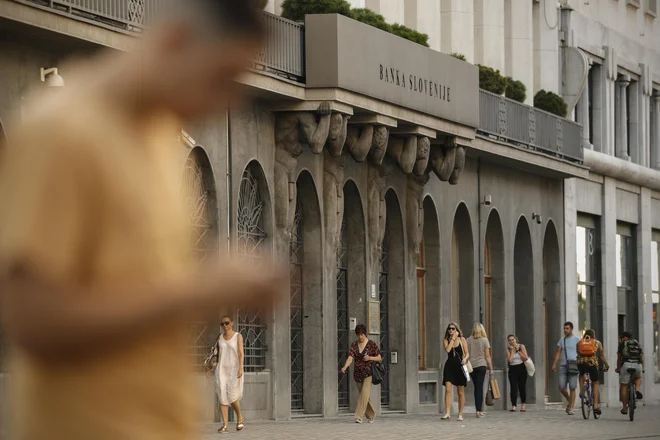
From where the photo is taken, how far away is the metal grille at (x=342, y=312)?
33469 millimetres

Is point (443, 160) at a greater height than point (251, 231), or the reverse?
point (443, 160)

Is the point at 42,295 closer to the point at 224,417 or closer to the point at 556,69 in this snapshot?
the point at 224,417

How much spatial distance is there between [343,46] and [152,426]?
28.9 m

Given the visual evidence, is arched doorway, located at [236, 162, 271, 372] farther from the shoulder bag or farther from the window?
the window

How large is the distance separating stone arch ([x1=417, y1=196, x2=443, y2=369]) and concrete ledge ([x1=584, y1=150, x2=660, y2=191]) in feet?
33.9

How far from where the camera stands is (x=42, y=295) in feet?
8.01

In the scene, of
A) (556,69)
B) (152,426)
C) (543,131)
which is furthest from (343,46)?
(152,426)

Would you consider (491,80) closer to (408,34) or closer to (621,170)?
(408,34)

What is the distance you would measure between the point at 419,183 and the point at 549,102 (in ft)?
26.0

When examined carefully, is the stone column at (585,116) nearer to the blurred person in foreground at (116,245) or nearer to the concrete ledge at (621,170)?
the concrete ledge at (621,170)

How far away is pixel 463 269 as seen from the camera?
40719mm

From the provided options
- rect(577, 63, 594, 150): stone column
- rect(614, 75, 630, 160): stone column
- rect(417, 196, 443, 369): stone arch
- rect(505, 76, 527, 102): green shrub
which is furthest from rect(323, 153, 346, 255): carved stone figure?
rect(614, 75, 630, 160): stone column

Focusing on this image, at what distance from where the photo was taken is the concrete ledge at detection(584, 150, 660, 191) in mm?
48562

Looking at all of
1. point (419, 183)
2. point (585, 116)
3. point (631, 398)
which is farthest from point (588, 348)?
point (585, 116)
